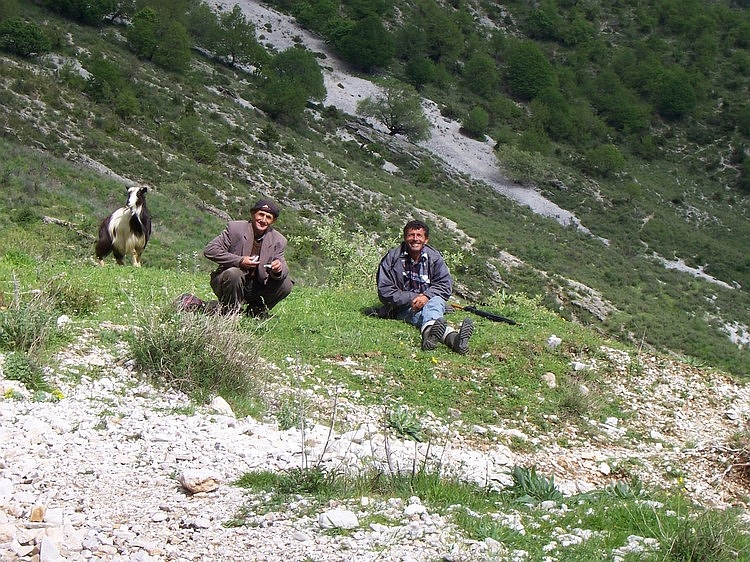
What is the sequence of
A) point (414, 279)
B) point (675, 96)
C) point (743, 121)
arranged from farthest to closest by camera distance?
point (675, 96) < point (743, 121) < point (414, 279)

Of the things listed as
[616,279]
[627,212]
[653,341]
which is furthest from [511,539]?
[627,212]

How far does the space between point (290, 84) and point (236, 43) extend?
11.6 m

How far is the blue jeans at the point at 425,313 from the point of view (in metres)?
8.32

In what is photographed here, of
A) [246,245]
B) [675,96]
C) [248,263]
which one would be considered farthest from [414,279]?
[675,96]

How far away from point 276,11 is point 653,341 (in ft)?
235

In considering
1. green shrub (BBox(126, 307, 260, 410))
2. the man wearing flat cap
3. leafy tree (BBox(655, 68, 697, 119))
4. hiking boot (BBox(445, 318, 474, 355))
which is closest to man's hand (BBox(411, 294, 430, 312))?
hiking boot (BBox(445, 318, 474, 355))

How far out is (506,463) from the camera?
5.24 m

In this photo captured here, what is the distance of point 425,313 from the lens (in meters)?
8.38

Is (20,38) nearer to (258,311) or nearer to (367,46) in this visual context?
(367,46)

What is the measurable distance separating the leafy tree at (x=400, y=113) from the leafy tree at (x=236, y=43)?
12.0m

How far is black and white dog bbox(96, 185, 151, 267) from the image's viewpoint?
11750mm

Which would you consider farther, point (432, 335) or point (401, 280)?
point (401, 280)

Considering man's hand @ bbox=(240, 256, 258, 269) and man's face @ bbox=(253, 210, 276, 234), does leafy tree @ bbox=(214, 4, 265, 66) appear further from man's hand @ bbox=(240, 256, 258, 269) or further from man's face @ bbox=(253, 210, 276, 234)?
man's hand @ bbox=(240, 256, 258, 269)

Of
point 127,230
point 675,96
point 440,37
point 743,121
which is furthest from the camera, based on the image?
point 440,37
